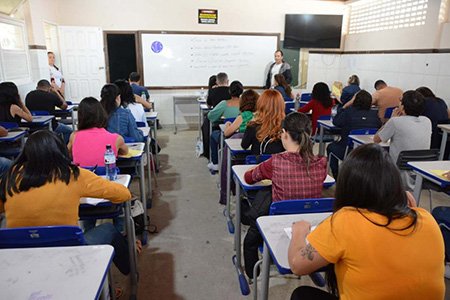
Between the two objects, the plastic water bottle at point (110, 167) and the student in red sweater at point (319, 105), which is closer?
the plastic water bottle at point (110, 167)

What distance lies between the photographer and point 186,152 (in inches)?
225

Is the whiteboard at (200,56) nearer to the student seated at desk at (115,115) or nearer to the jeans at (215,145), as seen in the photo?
the jeans at (215,145)

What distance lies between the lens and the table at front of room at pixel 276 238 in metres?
1.42

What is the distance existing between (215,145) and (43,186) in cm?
312

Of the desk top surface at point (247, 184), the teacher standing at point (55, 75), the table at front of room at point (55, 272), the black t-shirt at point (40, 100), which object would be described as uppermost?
the teacher standing at point (55, 75)

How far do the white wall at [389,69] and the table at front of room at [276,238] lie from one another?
15.0ft

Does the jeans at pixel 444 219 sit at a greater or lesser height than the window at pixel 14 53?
lesser

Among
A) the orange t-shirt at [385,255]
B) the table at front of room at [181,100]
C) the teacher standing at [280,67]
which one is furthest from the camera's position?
the table at front of room at [181,100]

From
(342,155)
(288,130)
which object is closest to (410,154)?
(342,155)

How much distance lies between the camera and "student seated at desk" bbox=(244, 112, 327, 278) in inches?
76.4

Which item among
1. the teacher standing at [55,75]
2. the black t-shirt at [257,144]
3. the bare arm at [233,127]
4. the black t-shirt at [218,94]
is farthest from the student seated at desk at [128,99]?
the teacher standing at [55,75]

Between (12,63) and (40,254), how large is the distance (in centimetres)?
540

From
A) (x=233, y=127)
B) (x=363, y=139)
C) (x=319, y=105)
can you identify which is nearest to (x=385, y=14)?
(x=319, y=105)

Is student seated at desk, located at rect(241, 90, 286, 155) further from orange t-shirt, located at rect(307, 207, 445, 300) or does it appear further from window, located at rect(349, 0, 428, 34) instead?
window, located at rect(349, 0, 428, 34)
